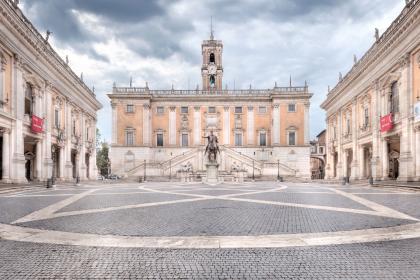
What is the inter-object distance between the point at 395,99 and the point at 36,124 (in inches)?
1230

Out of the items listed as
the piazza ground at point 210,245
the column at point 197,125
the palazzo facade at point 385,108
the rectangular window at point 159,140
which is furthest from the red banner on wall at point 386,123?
the rectangular window at point 159,140

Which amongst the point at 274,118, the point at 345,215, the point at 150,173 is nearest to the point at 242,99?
the point at 274,118

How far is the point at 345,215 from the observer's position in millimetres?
9633

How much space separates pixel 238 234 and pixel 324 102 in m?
49.1

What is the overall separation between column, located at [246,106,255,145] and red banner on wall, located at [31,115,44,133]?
1447 inches

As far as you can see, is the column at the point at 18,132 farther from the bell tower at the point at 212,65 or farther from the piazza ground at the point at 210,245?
the bell tower at the point at 212,65

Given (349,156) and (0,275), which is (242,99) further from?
(0,275)

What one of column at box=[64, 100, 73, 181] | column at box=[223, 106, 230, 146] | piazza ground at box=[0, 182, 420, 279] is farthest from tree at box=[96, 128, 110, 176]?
piazza ground at box=[0, 182, 420, 279]

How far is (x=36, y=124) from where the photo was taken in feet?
88.6

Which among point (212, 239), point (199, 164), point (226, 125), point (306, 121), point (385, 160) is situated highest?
point (306, 121)

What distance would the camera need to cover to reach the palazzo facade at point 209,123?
55844mm

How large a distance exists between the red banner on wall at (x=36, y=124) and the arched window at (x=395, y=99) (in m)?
31.0

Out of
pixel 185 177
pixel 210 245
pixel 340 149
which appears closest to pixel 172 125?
pixel 185 177

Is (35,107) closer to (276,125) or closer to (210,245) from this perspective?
(210,245)
